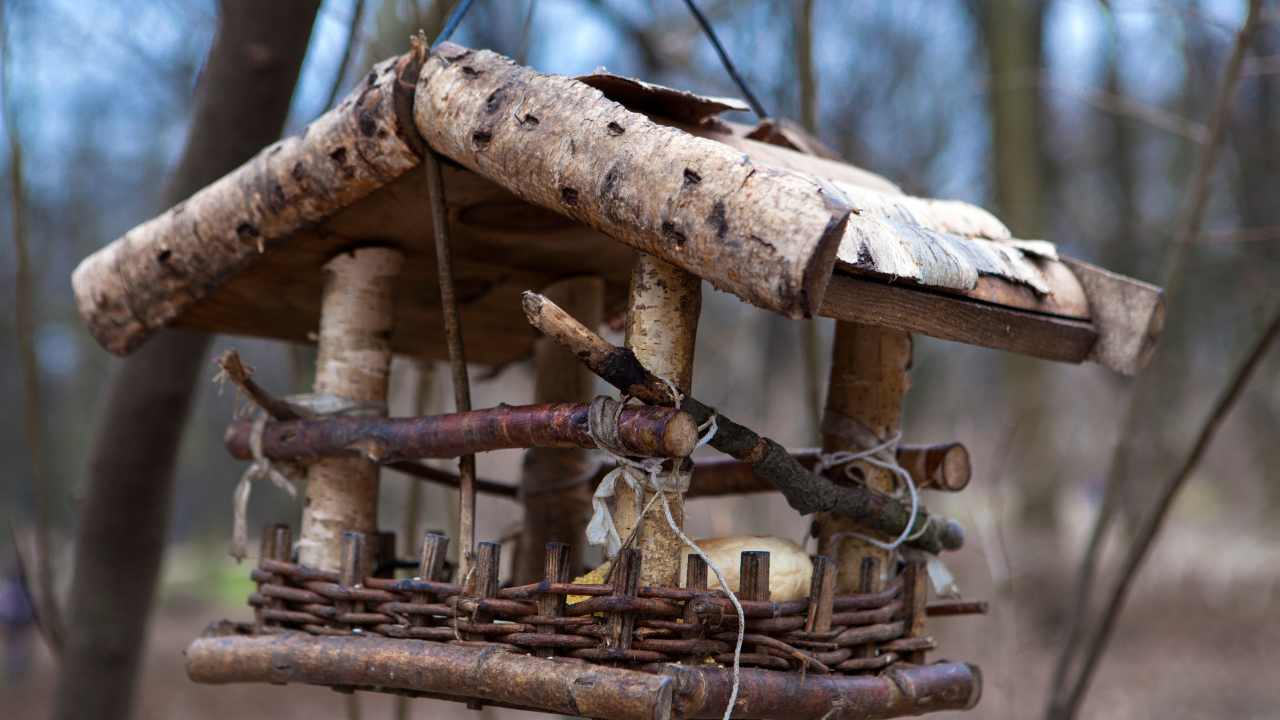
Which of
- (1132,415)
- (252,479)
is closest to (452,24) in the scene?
(252,479)

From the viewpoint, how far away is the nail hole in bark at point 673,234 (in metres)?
1.08

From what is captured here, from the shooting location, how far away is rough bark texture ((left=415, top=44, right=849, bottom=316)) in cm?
100

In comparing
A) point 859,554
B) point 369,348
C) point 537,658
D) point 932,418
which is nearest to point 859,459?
point 859,554

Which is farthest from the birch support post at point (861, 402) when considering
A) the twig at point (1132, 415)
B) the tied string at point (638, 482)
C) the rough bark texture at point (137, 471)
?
the rough bark texture at point (137, 471)

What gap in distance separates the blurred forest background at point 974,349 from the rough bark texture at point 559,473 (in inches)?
47.7

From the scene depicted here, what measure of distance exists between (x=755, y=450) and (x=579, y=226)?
490 millimetres

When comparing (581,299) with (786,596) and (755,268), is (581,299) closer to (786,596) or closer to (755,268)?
(786,596)

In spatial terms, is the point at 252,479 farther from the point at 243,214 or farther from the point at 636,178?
the point at 636,178

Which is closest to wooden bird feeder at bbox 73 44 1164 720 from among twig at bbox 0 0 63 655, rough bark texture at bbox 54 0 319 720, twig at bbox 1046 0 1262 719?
rough bark texture at bbox 54 0 319 720

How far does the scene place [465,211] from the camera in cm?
155

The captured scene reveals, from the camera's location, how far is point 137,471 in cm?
239

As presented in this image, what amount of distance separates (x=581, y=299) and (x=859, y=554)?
2.00ft

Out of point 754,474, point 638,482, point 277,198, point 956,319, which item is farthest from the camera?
point 754,474

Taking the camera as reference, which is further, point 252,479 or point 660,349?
point 252,479
